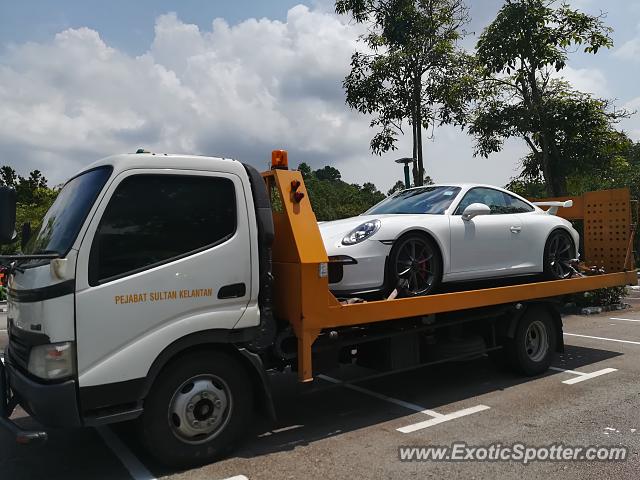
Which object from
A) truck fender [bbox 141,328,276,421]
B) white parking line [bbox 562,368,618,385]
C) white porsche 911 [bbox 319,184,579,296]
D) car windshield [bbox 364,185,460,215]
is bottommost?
white parking line [bbox 562,368,618,385]

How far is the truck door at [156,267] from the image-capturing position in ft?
11.0

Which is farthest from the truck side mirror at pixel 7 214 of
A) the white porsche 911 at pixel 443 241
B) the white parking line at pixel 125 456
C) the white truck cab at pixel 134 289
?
the white porsche 911 at pixel 443 241

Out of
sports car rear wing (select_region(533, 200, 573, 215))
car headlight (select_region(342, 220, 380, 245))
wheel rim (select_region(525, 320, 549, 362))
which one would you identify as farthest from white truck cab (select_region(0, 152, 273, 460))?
sports car rear wing (select_region(533, 200, 573, 215))

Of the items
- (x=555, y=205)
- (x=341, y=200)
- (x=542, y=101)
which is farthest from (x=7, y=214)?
(x=341, y=200)

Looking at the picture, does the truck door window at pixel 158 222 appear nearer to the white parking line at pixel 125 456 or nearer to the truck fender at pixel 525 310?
the white parking line at pixel 125 456

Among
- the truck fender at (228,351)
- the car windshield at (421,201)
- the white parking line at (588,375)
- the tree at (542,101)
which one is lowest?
the white parking line at (588,375)

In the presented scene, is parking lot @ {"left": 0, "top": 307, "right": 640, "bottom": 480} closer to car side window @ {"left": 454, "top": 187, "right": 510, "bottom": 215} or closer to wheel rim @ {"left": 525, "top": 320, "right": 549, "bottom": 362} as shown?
wheel rim @ {"left": 525, "top": 320, "right": 549, "bottom": 362}

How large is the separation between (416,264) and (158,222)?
97.6 inches

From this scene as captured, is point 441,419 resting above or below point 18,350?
below

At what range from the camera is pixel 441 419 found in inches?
187

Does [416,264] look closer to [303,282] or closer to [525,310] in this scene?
[303,282]

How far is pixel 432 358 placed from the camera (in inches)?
A: 214

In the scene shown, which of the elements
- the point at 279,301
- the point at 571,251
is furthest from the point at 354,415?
the point at 571,251

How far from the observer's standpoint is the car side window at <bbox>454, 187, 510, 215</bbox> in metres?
5.70
